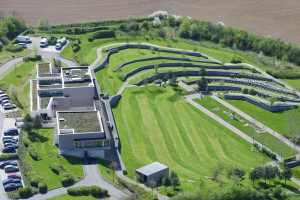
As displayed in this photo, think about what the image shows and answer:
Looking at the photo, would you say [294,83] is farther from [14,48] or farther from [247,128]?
[14,48]

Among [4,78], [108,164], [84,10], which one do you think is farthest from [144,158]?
[84,10]

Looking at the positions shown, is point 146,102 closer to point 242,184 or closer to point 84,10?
point 242,184

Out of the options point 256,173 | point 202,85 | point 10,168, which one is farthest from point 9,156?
point 202,85

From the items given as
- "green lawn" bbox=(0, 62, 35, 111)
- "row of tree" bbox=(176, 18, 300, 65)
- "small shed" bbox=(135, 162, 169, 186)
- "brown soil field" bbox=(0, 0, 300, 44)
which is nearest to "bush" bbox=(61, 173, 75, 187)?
"small shed" bbox=(135, 162, 169, 186)

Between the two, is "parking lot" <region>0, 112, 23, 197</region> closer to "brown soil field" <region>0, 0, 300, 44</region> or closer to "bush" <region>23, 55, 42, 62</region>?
"bush" <region>23, 55, 42, 62</region>

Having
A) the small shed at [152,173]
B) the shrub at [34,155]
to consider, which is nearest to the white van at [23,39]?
the shrub at [34,155]

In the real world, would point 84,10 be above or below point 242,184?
above

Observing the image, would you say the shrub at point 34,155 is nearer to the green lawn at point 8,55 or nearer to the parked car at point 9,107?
the parked car at point 9,107
